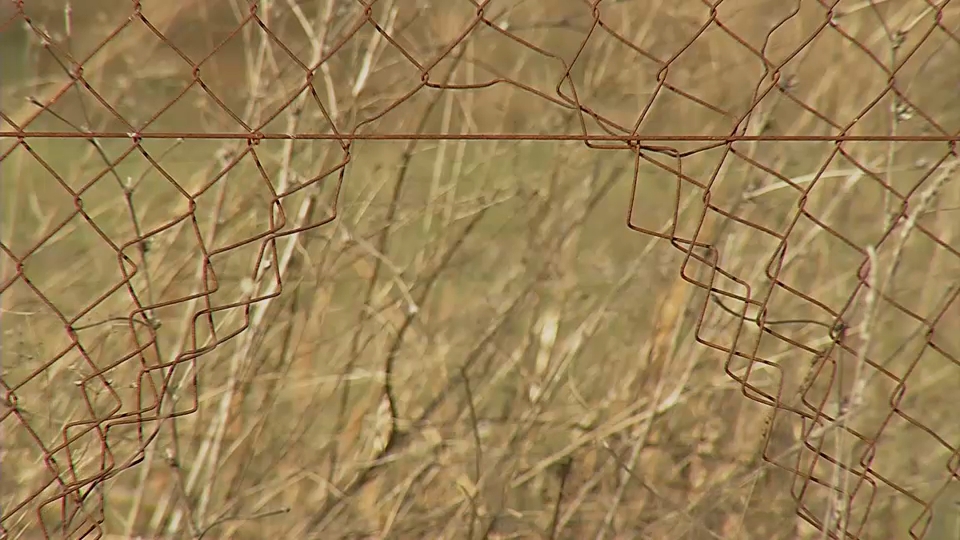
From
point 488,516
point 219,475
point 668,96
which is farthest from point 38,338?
point 668,96

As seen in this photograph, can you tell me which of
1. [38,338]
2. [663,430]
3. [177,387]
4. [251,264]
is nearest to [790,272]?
[663,430]

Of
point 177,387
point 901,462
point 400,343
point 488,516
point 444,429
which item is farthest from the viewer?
point 901,462

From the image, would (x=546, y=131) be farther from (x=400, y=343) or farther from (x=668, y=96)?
(x=400, y=343)

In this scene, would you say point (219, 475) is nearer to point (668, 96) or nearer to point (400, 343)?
point (400, 343)

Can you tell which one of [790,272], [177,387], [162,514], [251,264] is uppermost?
[790,272]

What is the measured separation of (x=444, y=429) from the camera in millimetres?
2828

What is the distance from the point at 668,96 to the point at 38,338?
6.52ft

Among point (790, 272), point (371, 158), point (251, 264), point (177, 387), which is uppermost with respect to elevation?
point (371, 158)

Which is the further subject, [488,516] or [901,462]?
[901,462]

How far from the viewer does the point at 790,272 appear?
3.01 metres

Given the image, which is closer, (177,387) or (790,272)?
(177,387)

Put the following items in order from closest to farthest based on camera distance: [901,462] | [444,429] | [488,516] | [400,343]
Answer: [488,516]
[400,343]
[444,429]
[901,462]

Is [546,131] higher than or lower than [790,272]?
higher

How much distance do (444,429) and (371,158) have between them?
88 centimetres
